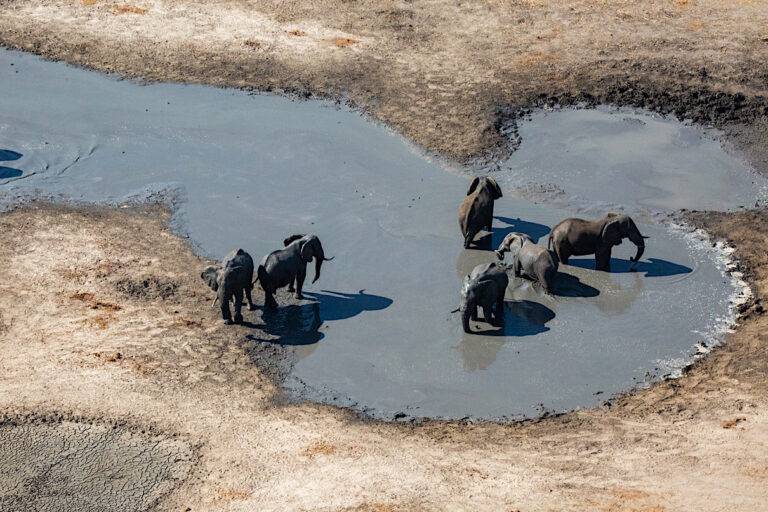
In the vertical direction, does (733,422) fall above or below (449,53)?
below

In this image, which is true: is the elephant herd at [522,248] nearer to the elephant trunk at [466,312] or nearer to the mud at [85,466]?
the elephant trunk at [466,312]

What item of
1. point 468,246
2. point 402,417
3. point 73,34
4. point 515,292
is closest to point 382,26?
point 73,34

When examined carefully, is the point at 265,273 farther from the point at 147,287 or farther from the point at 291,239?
the point at 147,287

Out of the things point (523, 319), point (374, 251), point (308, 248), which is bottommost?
point (523, 319)

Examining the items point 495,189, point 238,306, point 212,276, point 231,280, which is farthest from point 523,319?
point 212,276

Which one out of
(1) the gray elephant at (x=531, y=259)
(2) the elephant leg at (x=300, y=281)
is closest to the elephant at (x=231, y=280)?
(2) the elephant leg at (x=300, y=281)

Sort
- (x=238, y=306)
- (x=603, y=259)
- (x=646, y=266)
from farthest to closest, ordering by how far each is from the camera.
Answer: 1. (x=646, y=266)
2. (x=603, y=259)
3. (x=238, y=306)
